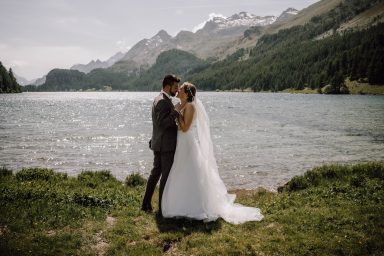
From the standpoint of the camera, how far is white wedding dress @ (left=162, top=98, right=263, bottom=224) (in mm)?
12367

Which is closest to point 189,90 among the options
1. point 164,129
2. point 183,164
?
point 164,129

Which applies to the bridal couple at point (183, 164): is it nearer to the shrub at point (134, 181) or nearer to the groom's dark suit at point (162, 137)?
Result: the groom's dark suit at point (162, 137)

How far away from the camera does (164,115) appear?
12.0 metres

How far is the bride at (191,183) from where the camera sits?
1235cm

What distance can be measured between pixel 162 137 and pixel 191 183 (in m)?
1.85

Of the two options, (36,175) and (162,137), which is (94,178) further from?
(162,137)

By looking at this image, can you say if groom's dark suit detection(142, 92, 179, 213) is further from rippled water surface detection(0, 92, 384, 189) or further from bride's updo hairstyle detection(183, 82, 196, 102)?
rippled water surface detection(0, 92, 384, 189)

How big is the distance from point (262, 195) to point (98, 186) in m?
8.03

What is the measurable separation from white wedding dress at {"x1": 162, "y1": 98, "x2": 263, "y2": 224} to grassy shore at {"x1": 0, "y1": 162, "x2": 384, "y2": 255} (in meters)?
0.35

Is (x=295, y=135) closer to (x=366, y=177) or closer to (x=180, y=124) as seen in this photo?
(x=366, y=177)

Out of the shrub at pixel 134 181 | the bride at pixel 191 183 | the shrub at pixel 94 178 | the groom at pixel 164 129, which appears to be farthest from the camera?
the shrub at pixel 134 181

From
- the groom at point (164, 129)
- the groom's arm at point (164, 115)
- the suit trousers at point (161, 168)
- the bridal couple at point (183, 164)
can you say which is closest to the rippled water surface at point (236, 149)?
the bridal couple at point (183, 164)

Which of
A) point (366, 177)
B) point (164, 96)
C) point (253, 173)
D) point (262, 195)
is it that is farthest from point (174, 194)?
point (253, 173)

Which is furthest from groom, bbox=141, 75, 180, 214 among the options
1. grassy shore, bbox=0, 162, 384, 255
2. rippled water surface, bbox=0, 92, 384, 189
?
rippled water surface, bbox=0, 92, 384, 189
